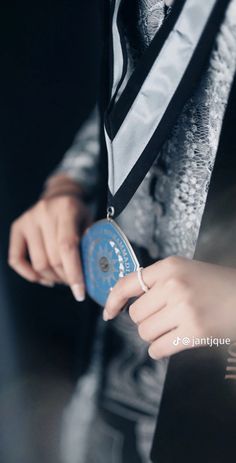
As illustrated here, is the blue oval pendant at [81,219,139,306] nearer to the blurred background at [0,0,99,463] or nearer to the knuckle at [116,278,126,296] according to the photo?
the knuckle at [116,278,126,296]

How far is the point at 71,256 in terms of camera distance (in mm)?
761

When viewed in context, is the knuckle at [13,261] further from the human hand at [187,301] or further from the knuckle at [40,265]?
the human hand at [187,301]

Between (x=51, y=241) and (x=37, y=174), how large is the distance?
151 mm

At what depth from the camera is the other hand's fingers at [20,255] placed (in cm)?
85

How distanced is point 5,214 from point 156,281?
41 cm

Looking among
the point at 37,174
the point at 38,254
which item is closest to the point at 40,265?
the point at 38,254

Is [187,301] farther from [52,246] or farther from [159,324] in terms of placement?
[52,246]

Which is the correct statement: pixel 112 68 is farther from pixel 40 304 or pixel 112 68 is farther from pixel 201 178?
pixel 40 304

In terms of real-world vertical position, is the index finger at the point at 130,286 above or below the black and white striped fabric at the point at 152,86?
below

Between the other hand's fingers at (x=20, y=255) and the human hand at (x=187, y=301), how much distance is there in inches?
12.6

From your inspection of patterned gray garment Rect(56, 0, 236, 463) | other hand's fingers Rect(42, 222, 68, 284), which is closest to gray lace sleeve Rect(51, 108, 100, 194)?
patterned gray garment Rect(56, 0, 236, 463)

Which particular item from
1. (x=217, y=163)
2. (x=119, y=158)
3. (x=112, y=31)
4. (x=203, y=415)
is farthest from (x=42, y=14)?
(x=203, y=415)

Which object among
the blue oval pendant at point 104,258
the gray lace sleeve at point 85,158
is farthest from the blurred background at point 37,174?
the blue oval pendant at point 104,258

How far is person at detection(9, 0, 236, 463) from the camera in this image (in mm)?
561
